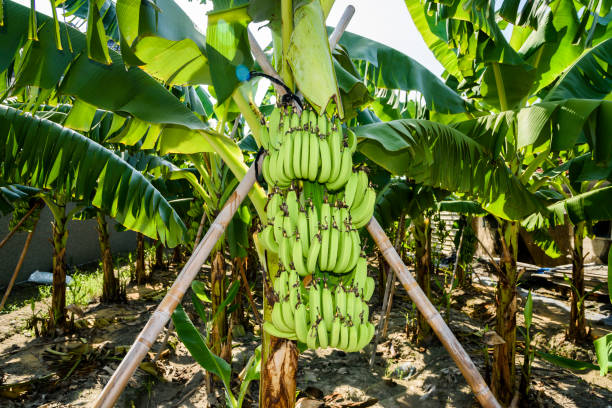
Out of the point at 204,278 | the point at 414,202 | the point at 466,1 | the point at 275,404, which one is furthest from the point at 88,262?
the point at 466,1

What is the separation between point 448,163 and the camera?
255 cm

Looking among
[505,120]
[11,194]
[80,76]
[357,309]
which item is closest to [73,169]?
[80,76]

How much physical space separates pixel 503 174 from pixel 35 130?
3.49 m

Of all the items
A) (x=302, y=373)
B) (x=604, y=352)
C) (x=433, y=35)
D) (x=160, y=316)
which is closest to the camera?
(x=160, y=316)

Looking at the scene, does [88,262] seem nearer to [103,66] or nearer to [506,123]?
[103,66]

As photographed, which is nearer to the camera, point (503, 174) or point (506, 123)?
point (506, 123)

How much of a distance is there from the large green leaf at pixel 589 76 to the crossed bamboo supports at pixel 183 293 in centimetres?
243

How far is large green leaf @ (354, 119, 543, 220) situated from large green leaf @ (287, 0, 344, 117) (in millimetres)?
682

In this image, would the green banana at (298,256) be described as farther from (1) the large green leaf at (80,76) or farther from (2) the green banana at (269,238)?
(1) the large green leaf at (80,76)

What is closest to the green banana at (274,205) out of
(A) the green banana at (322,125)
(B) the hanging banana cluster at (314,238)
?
(B) the hanging banana cluster at (314,238)

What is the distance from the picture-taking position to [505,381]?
3152mm

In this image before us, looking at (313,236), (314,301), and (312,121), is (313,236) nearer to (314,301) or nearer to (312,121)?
(314,301)

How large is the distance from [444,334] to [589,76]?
282 cm

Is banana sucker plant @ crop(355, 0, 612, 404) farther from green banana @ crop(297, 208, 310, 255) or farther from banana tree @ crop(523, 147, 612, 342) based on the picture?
green banana @ crop(297, 208, 310, 255)
